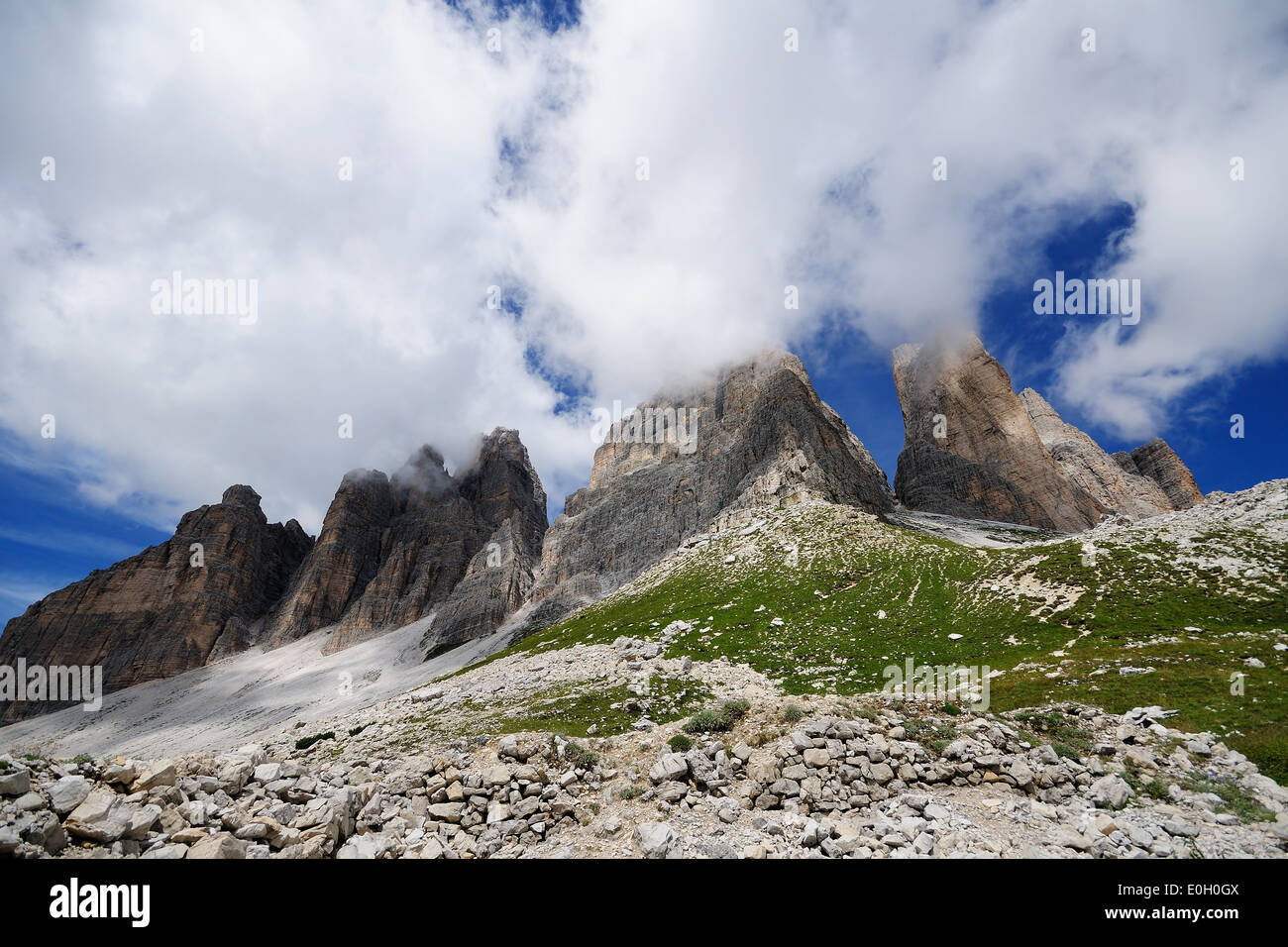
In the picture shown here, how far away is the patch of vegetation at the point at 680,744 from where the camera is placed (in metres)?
18.6

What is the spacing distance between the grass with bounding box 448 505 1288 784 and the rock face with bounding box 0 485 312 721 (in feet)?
584

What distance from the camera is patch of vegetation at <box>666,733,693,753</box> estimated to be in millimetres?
18602

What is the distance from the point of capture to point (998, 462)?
528 feet

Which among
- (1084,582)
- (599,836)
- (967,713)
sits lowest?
(599,836)

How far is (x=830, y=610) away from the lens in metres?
48.0

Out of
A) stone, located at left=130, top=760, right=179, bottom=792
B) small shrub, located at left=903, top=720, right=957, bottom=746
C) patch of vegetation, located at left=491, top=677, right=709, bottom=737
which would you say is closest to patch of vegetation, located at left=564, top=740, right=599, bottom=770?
patch of vegetation, located at left=491, top=677, right=709, bottom=737

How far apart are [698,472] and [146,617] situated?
7850 inches

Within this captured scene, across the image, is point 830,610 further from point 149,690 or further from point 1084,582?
point 149,690

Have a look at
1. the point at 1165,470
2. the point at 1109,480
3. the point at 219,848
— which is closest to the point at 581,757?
the point at 219,848

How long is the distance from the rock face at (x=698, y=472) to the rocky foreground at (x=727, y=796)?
248 ft

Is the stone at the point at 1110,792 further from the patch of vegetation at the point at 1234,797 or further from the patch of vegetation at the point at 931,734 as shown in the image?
the patch of vegetation at the point at 931,734

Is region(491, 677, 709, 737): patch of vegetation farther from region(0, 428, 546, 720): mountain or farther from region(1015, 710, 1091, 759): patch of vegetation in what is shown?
region(0, 428, 546, 720): mountain
